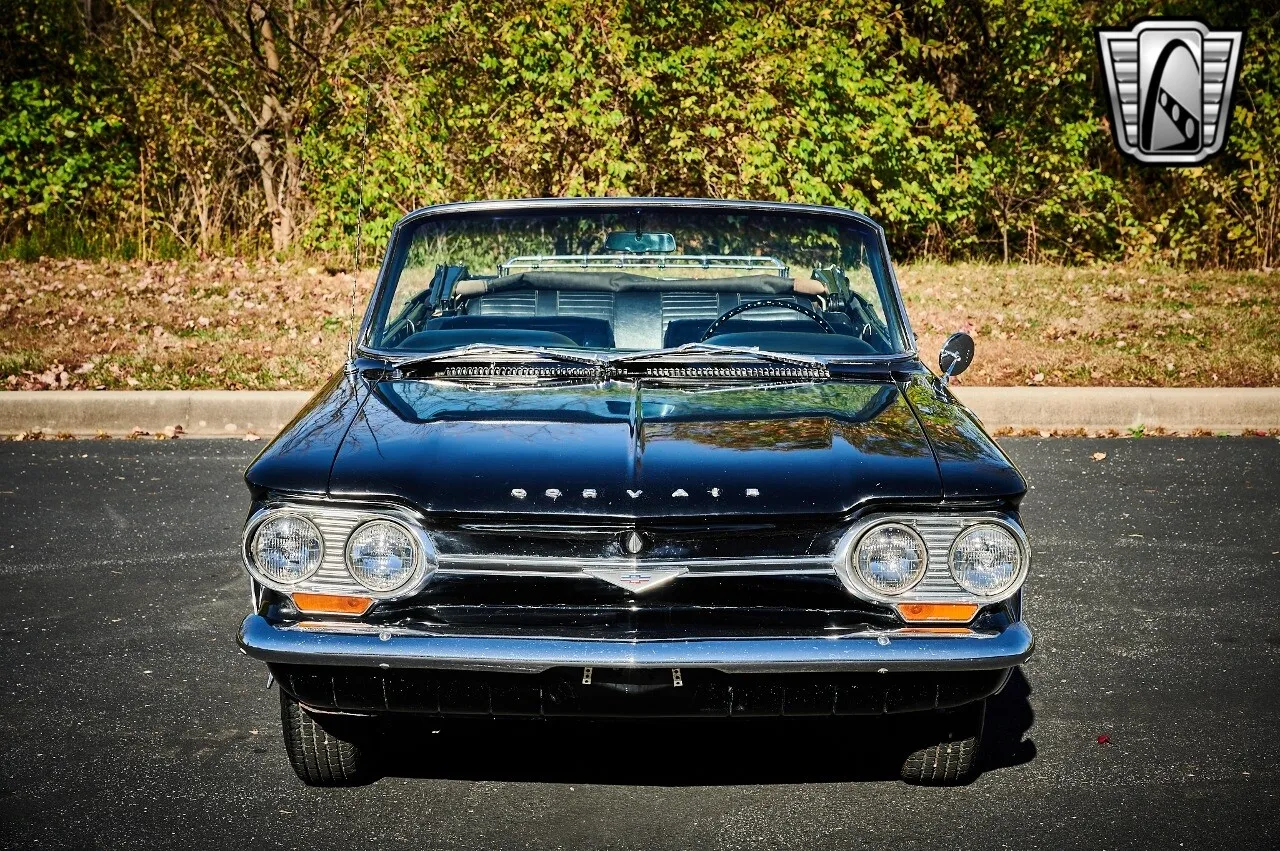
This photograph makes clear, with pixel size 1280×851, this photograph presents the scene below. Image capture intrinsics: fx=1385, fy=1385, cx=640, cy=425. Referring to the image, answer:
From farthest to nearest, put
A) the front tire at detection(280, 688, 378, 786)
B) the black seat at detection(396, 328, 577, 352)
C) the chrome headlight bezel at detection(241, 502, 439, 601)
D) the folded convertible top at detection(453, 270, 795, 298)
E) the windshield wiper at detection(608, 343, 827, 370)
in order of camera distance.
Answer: the folded convertible top at detection(453, 270, 795, 298) < the black seat at detection(396, 328, 577, 352) < the windshield wiper at detection(608, 343, 827, 370) < the front tire at detection(280, 688, 378, 786) < the chrome headlight bezel at detection(241, 502, 439, 601)

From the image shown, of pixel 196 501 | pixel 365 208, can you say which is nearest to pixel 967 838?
pixel 196 501

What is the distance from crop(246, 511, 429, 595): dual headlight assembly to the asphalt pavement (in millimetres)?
621

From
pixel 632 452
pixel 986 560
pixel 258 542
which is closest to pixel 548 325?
pixel 632 452

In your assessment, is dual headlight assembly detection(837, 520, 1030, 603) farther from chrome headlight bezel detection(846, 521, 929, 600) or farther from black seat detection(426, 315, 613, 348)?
black seat detection(426, 315, 613, 348)

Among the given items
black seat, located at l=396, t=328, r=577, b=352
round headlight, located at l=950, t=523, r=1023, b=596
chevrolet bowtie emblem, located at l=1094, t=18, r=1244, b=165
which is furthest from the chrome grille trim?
chevrolet bowtie emblem, located at l=1094, t=18, r=1244, b=165

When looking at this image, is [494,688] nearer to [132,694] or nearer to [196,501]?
[132,694]

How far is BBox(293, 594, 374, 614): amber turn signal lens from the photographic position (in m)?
2.96

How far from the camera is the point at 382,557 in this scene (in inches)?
117

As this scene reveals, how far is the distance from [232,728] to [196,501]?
2.83 m

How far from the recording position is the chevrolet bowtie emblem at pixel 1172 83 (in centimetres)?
1560

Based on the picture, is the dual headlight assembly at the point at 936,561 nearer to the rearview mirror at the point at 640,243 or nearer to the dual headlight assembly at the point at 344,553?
the dual headlight assembly at the point at 344,553

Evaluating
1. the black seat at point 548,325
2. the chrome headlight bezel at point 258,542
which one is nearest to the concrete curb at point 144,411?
the black seat at point 548,325

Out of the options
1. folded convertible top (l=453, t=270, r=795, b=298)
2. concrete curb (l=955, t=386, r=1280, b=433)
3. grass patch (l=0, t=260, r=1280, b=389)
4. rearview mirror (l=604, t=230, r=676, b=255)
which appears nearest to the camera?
rearview mirror (l=604, t=230, r=676, b=255)

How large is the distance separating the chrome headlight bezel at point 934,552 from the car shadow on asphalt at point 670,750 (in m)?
0.50
